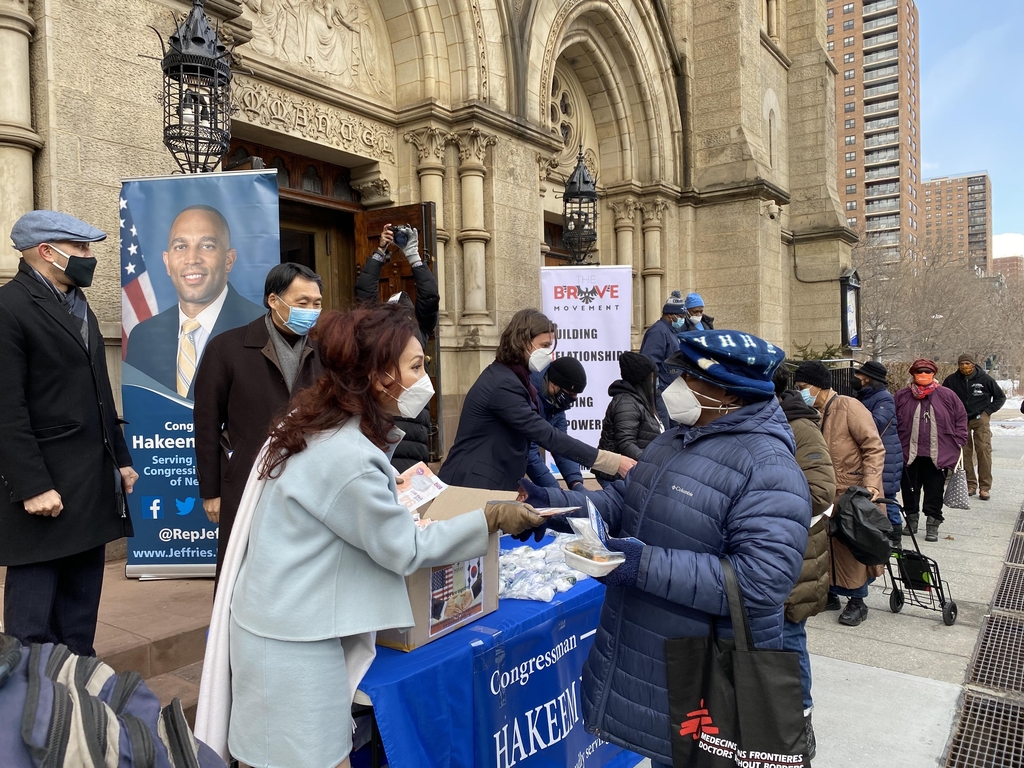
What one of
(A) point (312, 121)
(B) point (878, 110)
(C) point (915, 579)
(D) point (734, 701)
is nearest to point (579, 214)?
(A) point (312, 121)

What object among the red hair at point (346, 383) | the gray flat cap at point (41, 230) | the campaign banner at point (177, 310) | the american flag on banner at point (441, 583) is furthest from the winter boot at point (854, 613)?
the gray flat cap at point (41, 230)

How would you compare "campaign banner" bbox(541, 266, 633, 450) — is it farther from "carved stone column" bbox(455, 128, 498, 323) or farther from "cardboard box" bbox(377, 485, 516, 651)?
"cardboard box" bbox(377, 485, 516, 651)

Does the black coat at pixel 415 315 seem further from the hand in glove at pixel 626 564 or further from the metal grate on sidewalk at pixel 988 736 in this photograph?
the metal grate on sidewalk at pixel 988 736

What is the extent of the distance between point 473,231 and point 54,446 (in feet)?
21.4

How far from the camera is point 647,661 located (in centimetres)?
212

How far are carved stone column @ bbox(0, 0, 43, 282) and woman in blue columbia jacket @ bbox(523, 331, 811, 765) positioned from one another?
4.34 metres

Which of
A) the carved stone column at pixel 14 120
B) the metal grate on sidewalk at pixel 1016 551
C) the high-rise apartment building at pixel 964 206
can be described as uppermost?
the high-rise apartment building at pixel 964 206

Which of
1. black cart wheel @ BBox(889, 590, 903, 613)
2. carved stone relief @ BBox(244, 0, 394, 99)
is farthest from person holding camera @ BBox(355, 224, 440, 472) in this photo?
black cart wheel @ BBox(889, 590, 903, 613)

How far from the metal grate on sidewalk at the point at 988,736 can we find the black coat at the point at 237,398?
12.2 feet

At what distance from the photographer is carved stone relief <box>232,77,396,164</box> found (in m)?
7.05

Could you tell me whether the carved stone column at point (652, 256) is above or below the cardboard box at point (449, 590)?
above

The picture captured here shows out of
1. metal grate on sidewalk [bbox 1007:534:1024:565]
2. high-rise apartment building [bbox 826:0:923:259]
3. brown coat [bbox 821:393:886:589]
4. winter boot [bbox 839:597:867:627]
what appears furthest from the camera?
high-rise apartment building [bbox 826:0:923:259]

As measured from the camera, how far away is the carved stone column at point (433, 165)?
8.68 m

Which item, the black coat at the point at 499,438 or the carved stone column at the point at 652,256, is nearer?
the black coat at the point at 499,438
